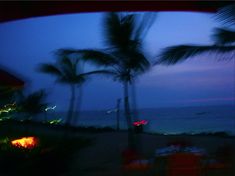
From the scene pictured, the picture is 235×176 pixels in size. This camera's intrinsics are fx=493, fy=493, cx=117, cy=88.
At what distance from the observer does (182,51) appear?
326 inches

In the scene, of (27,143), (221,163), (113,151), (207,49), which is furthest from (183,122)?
(221,163)

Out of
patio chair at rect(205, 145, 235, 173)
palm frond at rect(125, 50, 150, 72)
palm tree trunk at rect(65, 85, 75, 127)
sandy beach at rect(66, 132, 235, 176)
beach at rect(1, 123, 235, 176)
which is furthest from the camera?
palm tree trunk at rect(65, 85, 75, 127)

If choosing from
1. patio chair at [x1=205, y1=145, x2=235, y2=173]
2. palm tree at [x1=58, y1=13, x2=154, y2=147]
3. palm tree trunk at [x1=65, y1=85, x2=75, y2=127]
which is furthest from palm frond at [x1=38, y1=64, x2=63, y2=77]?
patio chair at [x1=205, y1=145, x2=235, y2=173]

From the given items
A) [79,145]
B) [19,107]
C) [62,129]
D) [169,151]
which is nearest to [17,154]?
[169,151]

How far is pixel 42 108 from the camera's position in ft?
65.9

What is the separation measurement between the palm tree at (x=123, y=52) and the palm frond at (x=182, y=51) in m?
3.27

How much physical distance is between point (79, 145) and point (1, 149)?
11.1 feet

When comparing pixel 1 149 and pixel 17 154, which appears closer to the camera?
pixel 17 154

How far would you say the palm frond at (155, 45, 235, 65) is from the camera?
8195 mm

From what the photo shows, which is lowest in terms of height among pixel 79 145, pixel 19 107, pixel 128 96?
pixel 79 145

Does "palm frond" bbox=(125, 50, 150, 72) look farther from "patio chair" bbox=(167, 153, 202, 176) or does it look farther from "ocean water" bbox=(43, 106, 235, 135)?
"patio chair" bbox=(167, 153, 202, 176)

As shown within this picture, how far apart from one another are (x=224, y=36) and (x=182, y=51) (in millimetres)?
734

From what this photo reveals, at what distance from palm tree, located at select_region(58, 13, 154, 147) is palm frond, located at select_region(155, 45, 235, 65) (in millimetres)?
3266

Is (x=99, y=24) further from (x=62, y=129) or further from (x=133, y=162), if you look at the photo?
(x=62, y=129)
